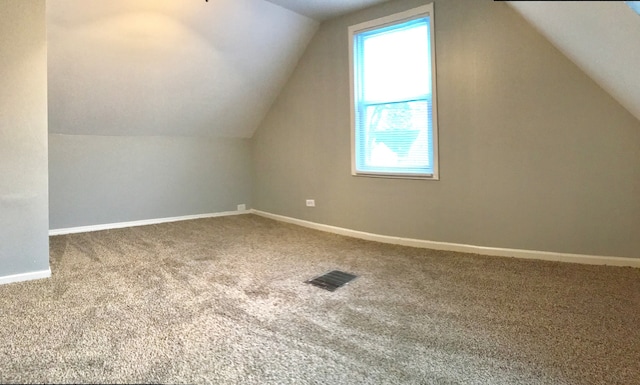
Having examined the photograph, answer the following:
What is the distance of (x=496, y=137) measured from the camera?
3.17m

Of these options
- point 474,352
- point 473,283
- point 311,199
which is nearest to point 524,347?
point 474,352

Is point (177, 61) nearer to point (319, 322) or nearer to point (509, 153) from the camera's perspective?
point (319, 322)

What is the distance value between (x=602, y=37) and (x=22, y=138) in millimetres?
3710

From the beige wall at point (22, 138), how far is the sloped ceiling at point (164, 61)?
2.07 feet

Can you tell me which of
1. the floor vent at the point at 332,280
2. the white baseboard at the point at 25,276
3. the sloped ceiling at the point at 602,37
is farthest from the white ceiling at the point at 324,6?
the white baseboard at the point at 25,276

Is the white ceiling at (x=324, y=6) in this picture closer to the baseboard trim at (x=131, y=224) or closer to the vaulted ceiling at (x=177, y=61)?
the vaulted ceiling at (x=177, y=61)

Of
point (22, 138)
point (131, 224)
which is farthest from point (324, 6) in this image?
point (131, 224)

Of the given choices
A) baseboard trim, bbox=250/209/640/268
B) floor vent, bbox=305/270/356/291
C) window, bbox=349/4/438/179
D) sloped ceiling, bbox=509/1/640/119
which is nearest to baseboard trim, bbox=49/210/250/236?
baseboard trim, bbox=250/209/640/268

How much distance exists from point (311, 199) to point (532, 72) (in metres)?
2.78

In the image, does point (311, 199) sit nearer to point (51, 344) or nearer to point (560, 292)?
point (560, 292)

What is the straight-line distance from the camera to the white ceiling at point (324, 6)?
12.2 feet

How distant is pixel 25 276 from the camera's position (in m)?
2.67

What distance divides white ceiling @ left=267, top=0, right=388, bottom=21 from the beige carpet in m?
2.63

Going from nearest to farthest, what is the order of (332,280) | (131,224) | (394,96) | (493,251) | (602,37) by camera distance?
(602,37) → (332,280) → (493,251) → (394,96) → (131,224)
